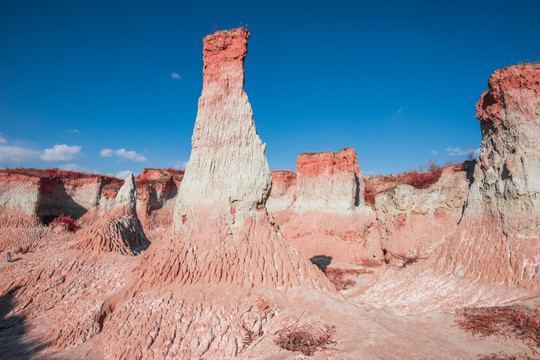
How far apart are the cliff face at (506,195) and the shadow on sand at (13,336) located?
9.54 meters

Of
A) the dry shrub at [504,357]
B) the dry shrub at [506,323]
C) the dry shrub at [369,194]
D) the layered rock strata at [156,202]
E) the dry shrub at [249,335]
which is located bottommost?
the dry shrub at [249,335]

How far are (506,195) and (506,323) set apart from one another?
336 cm

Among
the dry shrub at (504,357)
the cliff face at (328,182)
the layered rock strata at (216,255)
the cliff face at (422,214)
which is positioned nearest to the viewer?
the dry shrub at (504,357)

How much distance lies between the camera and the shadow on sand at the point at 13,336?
6.33m

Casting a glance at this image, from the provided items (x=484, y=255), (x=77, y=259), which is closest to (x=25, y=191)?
(x=77, y=259)

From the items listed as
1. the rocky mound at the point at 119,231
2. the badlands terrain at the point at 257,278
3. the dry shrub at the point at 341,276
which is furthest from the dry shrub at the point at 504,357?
the rocky mound at the point at 119,231

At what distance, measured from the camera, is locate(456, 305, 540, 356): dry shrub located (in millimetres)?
4484

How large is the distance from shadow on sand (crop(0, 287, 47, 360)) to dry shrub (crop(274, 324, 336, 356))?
507cm

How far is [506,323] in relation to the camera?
481cm

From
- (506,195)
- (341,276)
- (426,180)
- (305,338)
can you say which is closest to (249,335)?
(305,338)

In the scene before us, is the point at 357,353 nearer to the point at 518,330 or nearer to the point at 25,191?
the point at 518,330

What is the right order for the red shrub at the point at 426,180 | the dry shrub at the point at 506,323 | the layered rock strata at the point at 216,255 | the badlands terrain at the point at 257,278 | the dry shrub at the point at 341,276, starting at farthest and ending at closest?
1. the red shrub at the point at 426,180
2. the dry shrub at the point at 341,276
3. the layered rock strata at the point at 216,255
4. the badlands terrain at the point at 257,278
5. the dry shrub at the point at 506,323

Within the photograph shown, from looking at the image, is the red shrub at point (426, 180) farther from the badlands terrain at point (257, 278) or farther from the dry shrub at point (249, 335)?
the dry shrub at point (249, 335)

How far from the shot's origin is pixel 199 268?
290 inches
